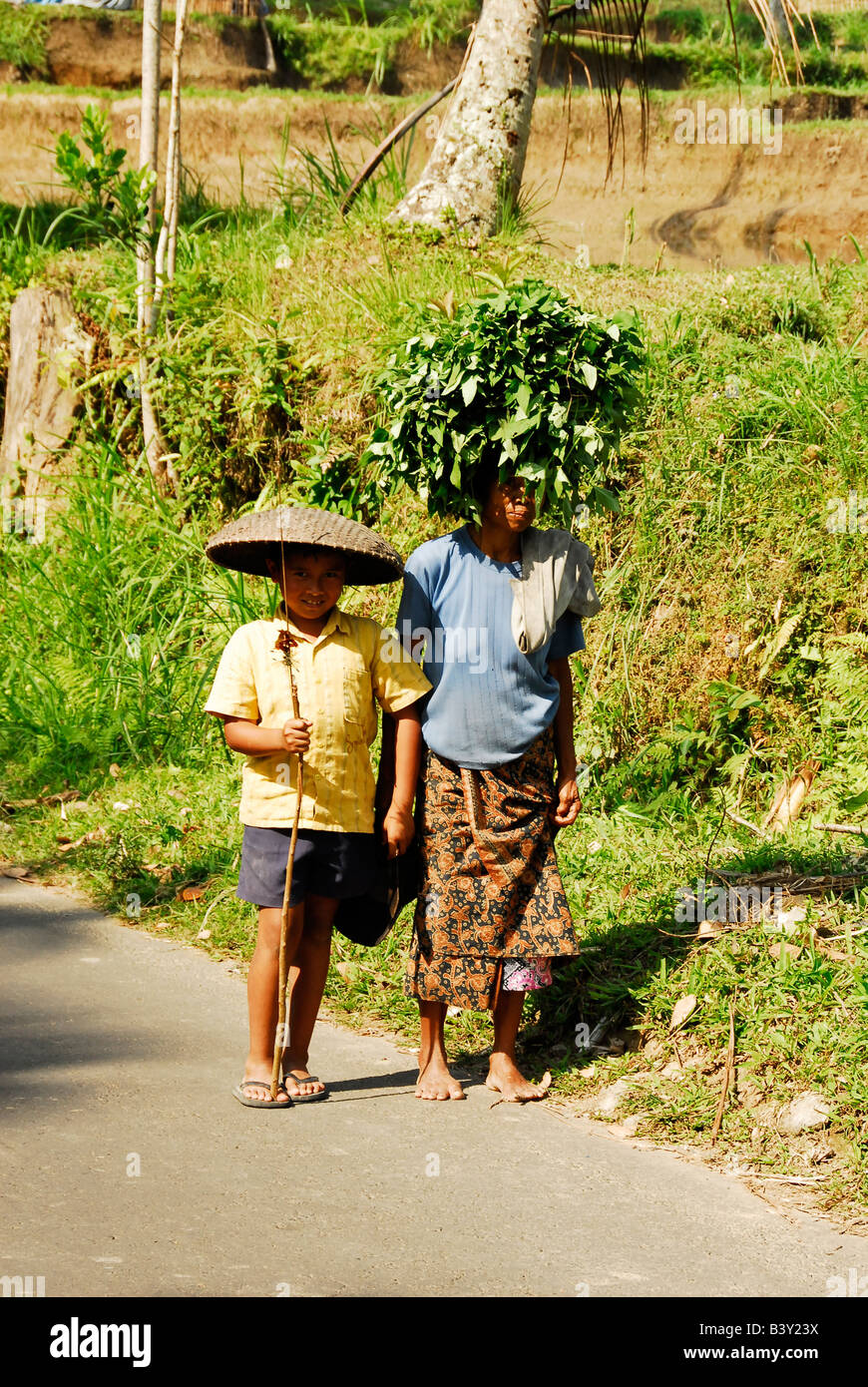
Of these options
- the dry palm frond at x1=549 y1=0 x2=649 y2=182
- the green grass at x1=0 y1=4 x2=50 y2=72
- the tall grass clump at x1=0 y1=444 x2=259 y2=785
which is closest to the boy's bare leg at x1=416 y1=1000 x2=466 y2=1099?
the tall grass clump at x1=0 y1=444 x2=259 y2=785

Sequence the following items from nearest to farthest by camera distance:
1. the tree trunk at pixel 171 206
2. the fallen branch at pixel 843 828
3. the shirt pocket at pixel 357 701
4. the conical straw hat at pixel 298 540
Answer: the conical straw hat at pixel 298 540
the shirt pocket at pixel 357 701
the fallen branch at pixel 843 828
the tree trunk at pixel 171 206

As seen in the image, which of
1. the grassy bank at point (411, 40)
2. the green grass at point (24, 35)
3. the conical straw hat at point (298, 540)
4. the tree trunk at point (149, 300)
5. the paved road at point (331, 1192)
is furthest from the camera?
the green grass at point (24, 35)

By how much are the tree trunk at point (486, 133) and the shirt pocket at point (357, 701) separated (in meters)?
5.02

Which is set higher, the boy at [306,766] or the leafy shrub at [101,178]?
the leafy shrub at [101,178]

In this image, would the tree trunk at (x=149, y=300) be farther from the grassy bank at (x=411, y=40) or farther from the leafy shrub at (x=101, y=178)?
the grassy bank at (x=411, y=40)

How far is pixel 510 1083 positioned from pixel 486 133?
620 centimetres

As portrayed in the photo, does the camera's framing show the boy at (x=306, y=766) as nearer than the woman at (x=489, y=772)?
Yes

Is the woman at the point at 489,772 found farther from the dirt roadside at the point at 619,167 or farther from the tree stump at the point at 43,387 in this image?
the dirt roadside at the point at 619,167

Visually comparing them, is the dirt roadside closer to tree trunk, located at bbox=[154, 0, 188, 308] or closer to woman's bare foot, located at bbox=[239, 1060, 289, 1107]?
tree trunk, located at bbox=[154, 0, 188, 308]

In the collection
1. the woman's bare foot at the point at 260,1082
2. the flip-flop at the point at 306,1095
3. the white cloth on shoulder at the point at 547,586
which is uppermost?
the white cloth on shoulder at the point at 547,586

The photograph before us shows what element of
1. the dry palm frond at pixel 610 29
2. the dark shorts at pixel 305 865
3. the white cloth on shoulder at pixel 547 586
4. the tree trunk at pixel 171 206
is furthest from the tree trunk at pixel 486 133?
the dark shorts at pixel 305 865

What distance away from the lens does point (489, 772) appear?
13.4ft

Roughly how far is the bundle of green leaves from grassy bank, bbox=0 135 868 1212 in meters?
1.58

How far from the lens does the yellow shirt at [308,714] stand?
153 inches
